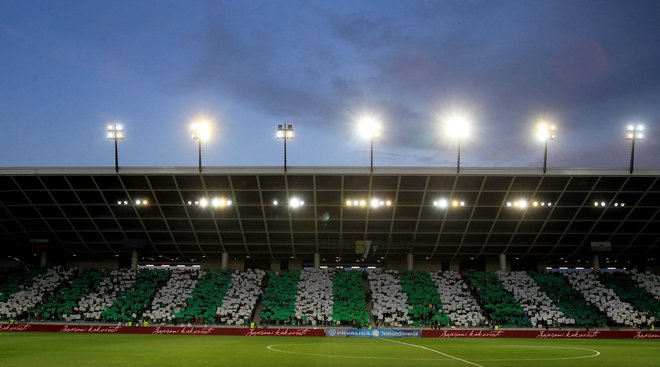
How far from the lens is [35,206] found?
211ft

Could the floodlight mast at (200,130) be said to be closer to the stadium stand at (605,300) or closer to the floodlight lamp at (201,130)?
the floodlight lamp at (201,130)

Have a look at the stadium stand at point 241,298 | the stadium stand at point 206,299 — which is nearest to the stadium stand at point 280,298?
the stadium stand at point 241,298

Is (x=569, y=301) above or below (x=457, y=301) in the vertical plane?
below

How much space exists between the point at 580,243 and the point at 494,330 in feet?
Answer: 67.5

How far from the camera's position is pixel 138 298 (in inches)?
2613

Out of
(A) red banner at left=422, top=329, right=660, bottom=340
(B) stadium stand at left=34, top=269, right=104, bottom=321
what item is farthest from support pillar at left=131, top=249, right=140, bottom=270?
(A) red banner at left=422, top=329, right=660, bottom=340

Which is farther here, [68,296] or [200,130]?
[68,296]

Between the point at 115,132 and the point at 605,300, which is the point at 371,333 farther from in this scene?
the point at 115,132

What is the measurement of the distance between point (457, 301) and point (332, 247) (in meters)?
16.1

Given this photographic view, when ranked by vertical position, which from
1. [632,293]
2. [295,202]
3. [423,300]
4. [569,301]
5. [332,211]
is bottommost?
[569,301]

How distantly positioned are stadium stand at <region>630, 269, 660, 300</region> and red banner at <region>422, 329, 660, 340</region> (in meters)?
13.9

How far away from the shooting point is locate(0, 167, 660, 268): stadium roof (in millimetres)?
59844

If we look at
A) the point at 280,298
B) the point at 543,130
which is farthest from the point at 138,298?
the point at 543,130

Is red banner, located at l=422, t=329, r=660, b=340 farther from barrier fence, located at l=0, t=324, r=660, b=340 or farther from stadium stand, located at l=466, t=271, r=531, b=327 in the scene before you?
stadium stand, located at l=466, t=271, r=531, b=327
